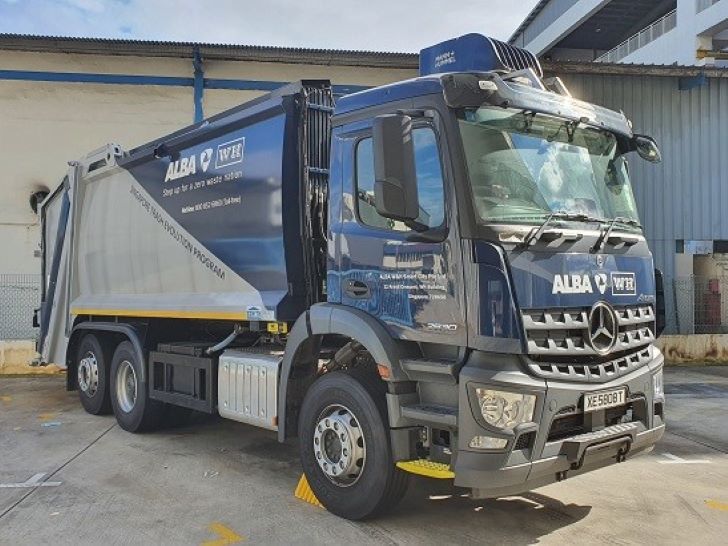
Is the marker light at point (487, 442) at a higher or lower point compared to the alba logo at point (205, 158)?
lower

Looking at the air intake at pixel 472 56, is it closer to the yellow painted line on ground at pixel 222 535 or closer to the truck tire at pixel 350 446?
the truck tire at pixel 350 446

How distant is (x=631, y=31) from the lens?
31172mm

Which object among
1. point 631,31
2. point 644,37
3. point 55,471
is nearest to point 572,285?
point 55,471

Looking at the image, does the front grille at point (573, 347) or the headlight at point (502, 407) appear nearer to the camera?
the headlight at point (502, 407)

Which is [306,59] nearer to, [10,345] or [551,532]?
[10,345]

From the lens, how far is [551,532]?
174 inches

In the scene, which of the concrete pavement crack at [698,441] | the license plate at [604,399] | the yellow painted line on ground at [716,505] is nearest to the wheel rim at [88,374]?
the license plate at [604,399]

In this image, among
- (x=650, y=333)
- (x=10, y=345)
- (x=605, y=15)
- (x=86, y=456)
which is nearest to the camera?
(x=650, y=333)

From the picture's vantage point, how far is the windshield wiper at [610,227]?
430cm

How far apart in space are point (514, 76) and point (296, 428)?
121 inches

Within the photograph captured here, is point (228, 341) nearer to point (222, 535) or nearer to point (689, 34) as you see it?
point (222, 535)

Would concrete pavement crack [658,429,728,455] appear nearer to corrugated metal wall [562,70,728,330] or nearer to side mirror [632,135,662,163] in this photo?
side mirror [632,135,662,163]

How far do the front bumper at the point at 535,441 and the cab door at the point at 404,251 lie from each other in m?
0.40

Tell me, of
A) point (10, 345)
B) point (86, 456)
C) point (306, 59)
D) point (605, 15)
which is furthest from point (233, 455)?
point (605, 15)
